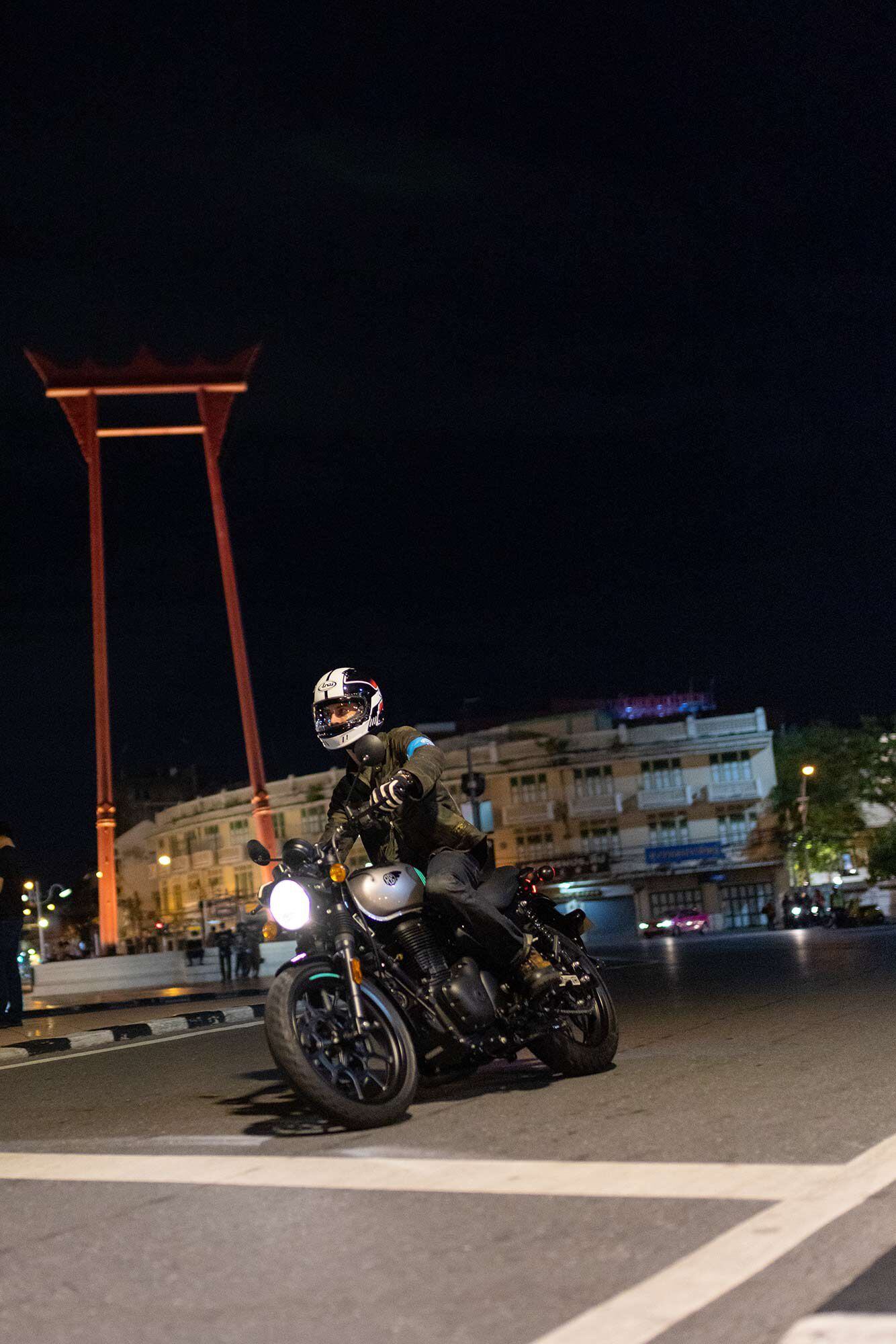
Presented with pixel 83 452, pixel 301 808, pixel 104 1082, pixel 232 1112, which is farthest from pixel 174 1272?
pixel 301 808

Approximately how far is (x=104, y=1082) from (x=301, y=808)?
2973 inches

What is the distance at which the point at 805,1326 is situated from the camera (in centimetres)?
303

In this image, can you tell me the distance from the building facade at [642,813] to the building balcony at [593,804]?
0.21 feet

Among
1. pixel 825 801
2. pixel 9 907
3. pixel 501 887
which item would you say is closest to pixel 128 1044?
pixel 9 907

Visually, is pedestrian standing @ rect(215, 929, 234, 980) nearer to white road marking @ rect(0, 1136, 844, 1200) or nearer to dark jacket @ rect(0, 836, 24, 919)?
dark jacket @ rect(0, 836, 24, 919)

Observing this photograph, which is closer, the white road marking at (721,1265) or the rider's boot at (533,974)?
the white road marking at (721,1265)

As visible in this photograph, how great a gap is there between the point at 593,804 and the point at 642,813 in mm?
2365

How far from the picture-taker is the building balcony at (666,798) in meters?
74.1

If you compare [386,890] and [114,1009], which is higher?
[386,890]

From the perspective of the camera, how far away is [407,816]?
6543mm

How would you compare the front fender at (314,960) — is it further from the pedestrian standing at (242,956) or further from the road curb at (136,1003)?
the pedestrian standing at (242,956)

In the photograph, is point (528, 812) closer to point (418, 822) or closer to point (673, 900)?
point (673, 900)

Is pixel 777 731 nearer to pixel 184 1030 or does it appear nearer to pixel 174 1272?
pixel 184 1030

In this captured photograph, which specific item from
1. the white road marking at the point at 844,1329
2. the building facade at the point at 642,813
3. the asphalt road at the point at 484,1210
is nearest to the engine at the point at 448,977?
the asphalt road at the point at 484,1210
